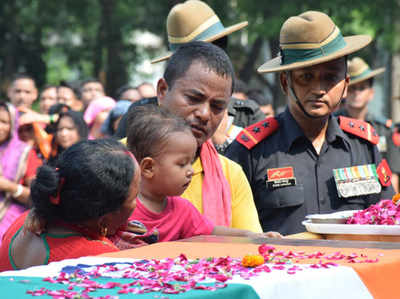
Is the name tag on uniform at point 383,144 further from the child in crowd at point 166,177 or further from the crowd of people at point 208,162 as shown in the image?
the child in crowd at point 166,177

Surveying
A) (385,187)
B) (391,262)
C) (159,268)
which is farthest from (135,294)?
(385,187)

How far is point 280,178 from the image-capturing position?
16.1 ft

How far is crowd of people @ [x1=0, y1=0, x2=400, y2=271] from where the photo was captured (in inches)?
118

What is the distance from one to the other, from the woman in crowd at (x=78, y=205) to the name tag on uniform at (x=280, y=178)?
76.3 inches

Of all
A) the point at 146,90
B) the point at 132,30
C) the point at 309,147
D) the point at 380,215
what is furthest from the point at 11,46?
the point at 380,215

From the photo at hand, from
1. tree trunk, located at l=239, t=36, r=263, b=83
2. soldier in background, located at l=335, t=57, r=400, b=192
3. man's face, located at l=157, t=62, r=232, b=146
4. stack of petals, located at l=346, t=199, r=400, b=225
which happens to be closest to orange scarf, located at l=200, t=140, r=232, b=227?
man's face, located at l=157, t=62, r=232, b=146

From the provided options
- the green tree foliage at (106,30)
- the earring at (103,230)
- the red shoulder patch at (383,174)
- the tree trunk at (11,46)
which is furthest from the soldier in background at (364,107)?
the tree trunk at (11,46)

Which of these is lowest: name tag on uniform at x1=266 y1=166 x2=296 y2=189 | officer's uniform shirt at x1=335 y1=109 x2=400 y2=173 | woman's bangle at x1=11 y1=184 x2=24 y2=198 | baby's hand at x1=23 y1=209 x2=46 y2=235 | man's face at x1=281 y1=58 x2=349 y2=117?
officer's uniform shirt at x1=335 y1=109 x2=400 y2=173

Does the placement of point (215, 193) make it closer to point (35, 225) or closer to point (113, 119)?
point (35, 225)

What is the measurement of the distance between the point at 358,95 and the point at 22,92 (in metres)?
4.44

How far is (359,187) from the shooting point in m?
4.82

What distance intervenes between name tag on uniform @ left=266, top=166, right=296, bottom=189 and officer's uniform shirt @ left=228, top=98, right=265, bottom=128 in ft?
6.66

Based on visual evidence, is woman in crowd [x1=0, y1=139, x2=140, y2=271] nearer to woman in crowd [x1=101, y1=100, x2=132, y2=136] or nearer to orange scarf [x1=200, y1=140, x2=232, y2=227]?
orange scarf [x1=200, y1=140, x2=232, y2=227]

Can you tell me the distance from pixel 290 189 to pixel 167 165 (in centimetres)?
145
